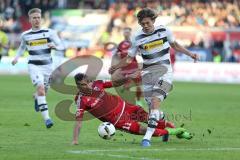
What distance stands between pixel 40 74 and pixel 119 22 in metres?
30.3

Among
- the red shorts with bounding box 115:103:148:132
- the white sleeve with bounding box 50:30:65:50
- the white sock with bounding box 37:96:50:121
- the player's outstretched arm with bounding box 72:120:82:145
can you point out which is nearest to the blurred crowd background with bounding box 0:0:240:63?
the white sleeve with bounding box 50:30:65:50

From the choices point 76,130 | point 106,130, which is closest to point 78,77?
point 76,130

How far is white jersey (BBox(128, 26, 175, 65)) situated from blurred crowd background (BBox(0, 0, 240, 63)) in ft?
91.4

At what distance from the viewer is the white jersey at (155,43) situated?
14180 mm

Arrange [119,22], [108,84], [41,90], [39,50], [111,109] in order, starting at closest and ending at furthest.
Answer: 1. [108,84]
2. [111,109]
3. [41,90]
4. [39,50]
5. [119,22]

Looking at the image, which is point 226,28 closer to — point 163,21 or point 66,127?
point 163,21

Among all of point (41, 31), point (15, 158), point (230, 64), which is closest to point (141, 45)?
point (15, 158)

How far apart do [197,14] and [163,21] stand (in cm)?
212

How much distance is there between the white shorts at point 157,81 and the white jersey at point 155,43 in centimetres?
16

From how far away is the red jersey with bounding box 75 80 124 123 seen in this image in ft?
46.3

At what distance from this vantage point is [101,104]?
14234 mm

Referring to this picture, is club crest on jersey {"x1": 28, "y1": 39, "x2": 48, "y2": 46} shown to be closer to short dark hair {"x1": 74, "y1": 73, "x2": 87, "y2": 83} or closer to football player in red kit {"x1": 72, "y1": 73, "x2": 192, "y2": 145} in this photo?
football player in red kit {"x1": 72, "y1": 73, "x2": 192, "y2": 145}

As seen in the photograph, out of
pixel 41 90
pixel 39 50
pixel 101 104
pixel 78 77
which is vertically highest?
pixel 39 50

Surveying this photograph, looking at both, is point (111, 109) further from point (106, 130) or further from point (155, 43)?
point (155, 43)
